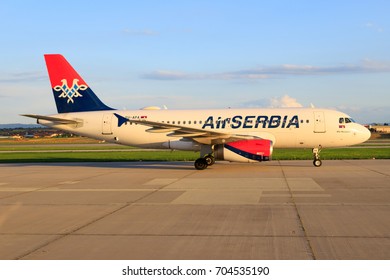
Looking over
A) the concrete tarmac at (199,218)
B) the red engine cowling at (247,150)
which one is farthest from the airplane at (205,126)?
the concrete tarmac at (199,218)

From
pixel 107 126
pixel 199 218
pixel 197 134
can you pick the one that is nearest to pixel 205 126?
pixel 197 134

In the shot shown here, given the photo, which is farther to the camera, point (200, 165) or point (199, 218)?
point (200, 165)

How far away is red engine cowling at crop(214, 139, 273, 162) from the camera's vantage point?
75.2 feet

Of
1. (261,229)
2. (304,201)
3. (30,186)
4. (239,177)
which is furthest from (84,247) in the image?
(239,177)

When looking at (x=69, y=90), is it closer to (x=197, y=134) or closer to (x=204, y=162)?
(x=197, y=134)

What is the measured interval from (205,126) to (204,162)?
2708 millimetres

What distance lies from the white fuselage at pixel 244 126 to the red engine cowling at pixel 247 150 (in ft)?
6.62

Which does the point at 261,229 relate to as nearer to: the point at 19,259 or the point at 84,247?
the point at 84,247

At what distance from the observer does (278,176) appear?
20406 mm

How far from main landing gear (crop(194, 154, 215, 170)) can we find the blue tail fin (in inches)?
293

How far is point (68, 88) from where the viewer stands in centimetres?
2795

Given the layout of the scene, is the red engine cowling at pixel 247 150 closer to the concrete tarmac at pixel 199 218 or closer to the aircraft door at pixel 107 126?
the concrete tarmac at pixel 199 218

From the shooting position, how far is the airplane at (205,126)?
76.9 ft

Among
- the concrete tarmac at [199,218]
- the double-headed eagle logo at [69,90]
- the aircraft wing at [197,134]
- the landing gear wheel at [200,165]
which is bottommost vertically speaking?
the landing gear wheel at [200,165]
